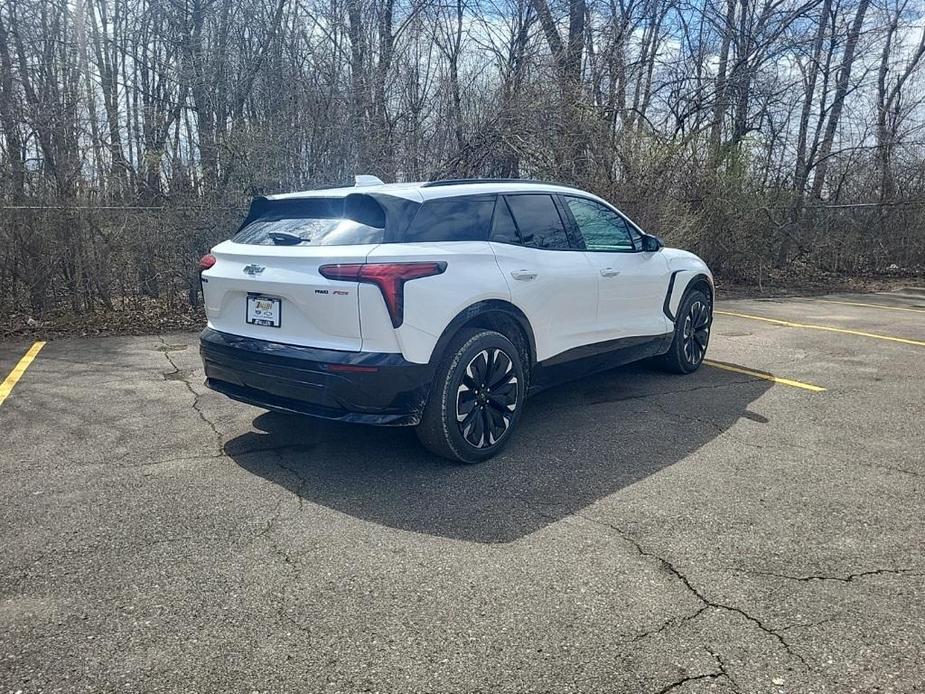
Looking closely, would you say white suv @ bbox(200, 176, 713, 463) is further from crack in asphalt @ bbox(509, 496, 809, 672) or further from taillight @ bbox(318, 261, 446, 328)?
crack in asphalt @ bbox(509, 496, 809, 672)

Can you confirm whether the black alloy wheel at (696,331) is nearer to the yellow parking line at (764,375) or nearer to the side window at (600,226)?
the yellow parking line at (764,375)

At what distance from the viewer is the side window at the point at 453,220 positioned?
4039 millimetres

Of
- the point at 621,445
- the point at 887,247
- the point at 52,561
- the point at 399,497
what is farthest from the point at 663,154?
the point at 52,561

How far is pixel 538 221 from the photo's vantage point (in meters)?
4.86

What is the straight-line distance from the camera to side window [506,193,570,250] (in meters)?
4.70

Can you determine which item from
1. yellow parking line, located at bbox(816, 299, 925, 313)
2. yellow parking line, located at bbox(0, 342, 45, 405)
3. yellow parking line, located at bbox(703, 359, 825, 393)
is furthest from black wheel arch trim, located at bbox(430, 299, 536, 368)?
yellow parking line, located at bbox(816, 299, 925, 313)

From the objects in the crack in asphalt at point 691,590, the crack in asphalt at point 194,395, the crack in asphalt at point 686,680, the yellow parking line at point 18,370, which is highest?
the crack in asphalt at point 691,590

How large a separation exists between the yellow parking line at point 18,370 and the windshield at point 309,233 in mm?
2810

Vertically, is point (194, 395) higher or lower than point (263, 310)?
lower

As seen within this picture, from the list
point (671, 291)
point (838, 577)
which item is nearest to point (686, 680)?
point (838, 577)

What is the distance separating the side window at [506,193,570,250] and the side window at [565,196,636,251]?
0.85 ft

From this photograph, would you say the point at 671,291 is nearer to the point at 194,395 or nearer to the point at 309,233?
the point at 309,233

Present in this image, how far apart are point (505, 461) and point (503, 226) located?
1.54 metres

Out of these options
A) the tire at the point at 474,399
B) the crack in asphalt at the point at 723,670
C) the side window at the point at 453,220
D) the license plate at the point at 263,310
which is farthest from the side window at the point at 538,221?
the crack in asphalt at the point at 723,670
